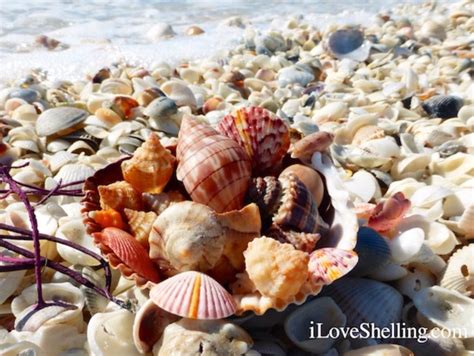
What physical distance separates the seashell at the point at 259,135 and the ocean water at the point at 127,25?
379 cm

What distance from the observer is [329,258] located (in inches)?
54.0

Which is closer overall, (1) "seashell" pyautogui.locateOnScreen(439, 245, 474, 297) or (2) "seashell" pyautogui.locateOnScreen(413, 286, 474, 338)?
(2) "seashell" pyautogui.locateOnScreen(413, 286, 474, 338)

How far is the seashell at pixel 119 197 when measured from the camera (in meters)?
1.52

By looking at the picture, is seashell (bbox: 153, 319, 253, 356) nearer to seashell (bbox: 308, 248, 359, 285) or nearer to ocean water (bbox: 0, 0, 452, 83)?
seashell (bbox: 308, 248, 359, 285)

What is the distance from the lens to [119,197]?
5.05 ft

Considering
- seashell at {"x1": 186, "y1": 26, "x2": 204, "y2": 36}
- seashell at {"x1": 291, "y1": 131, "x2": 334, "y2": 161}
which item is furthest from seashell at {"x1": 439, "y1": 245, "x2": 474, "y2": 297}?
seashell at {"x1": 186, "y1": 26, "x2": 204, "y2": 36}

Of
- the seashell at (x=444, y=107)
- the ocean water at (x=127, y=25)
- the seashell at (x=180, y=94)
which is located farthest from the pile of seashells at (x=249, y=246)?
the ocean water at (x=127, y=25)

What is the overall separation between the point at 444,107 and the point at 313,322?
2.52 metres

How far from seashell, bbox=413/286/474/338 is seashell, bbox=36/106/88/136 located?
7.23 feet

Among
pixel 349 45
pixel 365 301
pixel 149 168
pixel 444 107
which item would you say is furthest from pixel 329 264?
pixel 349 45

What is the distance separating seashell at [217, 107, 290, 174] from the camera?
1664mm

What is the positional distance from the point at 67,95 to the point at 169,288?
303 cm

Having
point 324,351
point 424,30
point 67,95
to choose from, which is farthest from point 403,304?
point 424,30

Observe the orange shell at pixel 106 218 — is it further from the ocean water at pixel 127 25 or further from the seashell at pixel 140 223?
the ocean water at pixel 127 25
